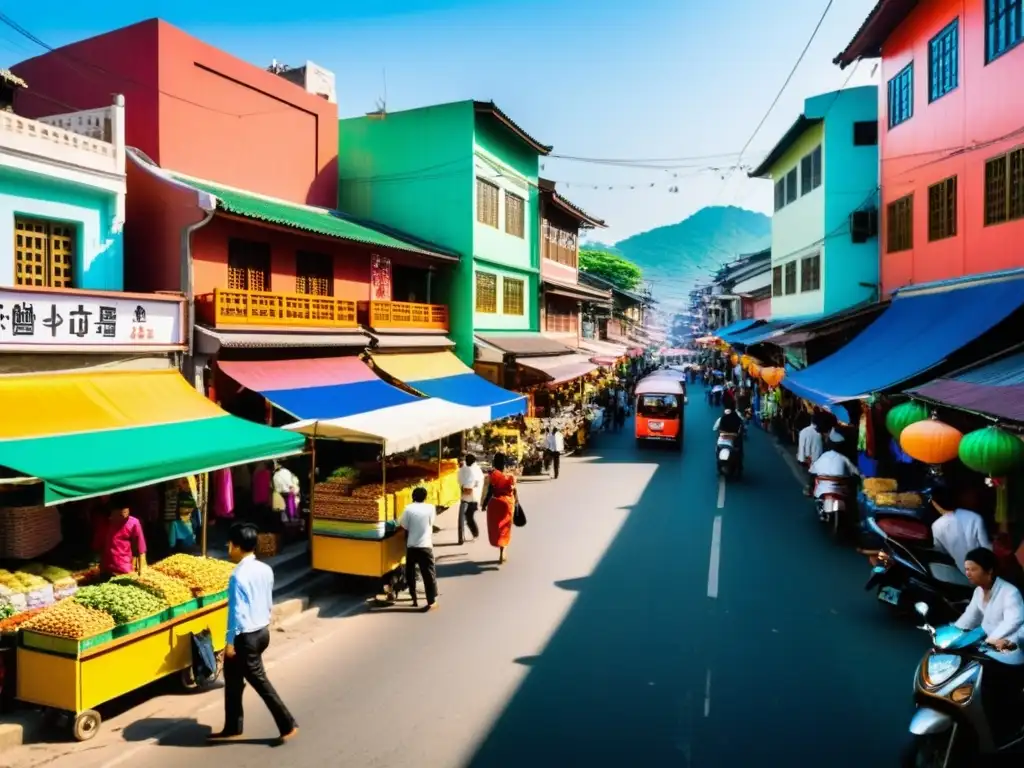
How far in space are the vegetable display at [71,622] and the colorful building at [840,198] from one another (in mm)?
21534

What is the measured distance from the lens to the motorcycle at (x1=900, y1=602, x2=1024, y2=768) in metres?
5.49

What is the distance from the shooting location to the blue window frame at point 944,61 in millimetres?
16438

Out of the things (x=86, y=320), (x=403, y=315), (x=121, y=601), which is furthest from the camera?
(x=403, y=315)

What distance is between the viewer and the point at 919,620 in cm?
941

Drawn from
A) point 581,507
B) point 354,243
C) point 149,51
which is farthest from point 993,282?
point 149,51

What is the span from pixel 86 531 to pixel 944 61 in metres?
20.0

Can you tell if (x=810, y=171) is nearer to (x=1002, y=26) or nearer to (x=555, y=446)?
(x=1002, y=26)

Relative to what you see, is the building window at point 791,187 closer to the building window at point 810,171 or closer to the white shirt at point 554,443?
the building window at point 810,171

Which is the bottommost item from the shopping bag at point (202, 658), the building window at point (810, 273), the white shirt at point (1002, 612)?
the shopping bag at point (202, 658)

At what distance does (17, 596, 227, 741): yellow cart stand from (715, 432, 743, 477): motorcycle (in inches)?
621

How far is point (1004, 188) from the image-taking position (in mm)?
14383

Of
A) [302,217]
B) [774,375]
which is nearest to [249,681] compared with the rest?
[302,217]

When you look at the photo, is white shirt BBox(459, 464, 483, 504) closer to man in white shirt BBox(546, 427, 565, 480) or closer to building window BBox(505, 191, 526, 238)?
man in white shirt BBox(546, 427, 565, 480)

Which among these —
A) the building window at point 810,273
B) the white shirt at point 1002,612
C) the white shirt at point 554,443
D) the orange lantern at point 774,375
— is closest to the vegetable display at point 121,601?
the white shirt at point 1002,612
